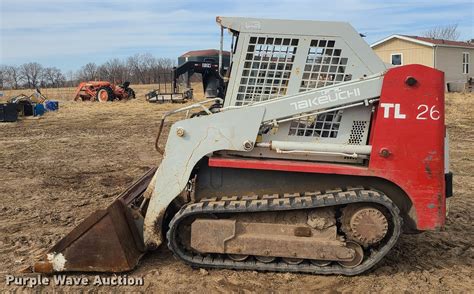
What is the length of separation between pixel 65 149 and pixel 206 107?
8.92m

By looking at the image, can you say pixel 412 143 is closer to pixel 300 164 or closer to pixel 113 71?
pixel 300 164

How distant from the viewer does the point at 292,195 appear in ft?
14.6

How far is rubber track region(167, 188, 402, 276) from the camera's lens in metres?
4.15

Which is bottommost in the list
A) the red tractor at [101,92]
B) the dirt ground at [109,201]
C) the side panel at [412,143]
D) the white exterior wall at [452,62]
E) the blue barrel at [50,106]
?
the dirt ground at [109,201]

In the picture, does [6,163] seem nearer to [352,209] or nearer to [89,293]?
[89,293]

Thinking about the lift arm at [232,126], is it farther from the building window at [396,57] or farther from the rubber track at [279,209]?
the building window at [396,57]

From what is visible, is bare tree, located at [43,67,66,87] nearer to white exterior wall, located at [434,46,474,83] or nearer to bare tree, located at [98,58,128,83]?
bare tree, located at [98,58,128,83]

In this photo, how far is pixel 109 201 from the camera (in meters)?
7.22

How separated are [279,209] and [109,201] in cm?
386

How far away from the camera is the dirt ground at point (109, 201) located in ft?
13.9

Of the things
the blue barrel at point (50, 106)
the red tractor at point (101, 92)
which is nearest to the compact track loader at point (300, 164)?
the blue barrel at point (50, 106)

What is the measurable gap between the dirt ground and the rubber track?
86 millimetres

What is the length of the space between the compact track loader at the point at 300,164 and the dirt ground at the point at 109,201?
0.21m

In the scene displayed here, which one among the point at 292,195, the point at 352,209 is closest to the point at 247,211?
the point at 292,195
